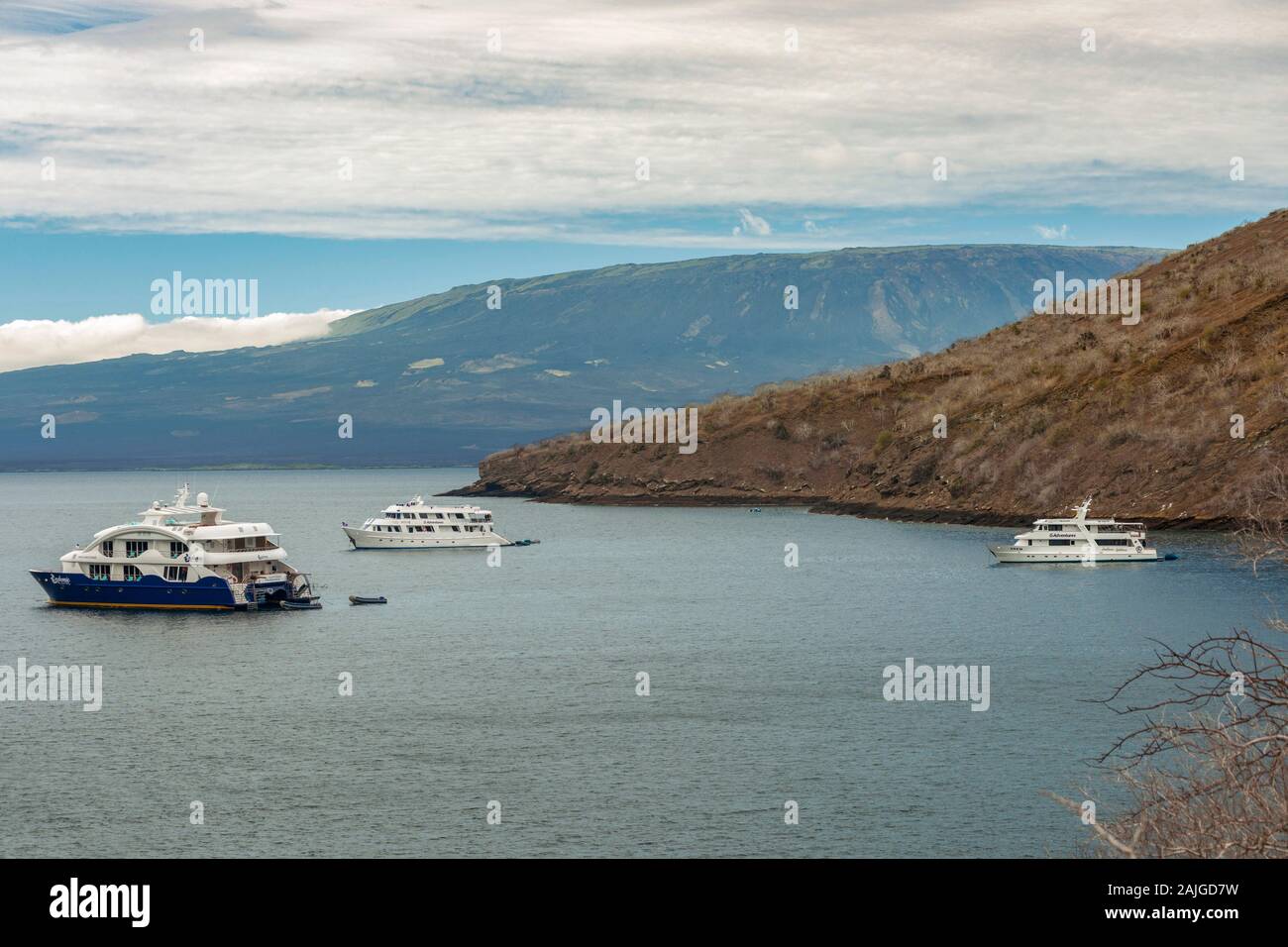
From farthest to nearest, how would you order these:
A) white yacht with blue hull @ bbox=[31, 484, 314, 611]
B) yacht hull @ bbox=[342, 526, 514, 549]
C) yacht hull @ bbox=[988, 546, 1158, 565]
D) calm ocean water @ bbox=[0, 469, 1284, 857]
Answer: yacht hull @ bbox=[342, 526, 514, 549]
yacht hull @ bbox=[988, 546, 1158, 565]
white yacht with blue hull @ bbox=[31, 484, 314, 611]
calm ocean water @ bbox=[0, 469, 1284, 857]

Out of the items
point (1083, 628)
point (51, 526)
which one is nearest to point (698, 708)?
point (1083, 628)

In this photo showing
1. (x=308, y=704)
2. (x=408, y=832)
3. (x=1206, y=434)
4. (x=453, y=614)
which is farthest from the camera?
(x=1206, y=434)
